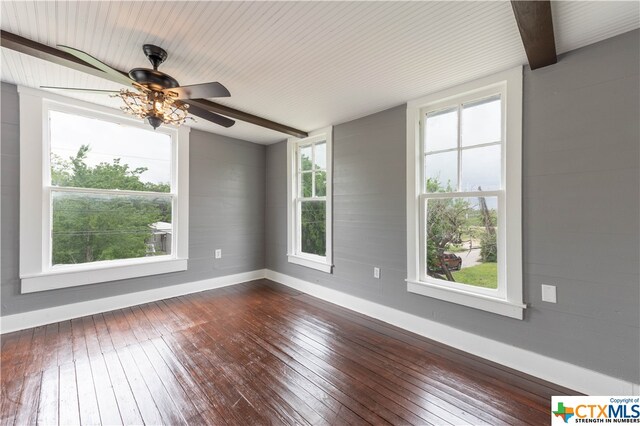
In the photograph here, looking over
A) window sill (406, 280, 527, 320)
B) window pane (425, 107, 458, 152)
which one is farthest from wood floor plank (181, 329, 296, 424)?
window pane (425, 107, 458, 152)

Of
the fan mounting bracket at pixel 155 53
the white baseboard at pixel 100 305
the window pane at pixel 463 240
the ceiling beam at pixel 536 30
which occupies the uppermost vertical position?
the fan mounting bracket at pixel 155 53

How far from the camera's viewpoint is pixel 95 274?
3.12 metres

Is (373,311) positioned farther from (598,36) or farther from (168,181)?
(168,181)

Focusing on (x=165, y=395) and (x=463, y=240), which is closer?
(x=165, y=395)

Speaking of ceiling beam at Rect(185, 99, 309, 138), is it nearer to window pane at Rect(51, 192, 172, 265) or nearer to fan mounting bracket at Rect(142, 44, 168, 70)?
fan mounting bracket at Rect(142, 44, 168, 70)

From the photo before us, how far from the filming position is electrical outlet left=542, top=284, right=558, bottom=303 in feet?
6.65

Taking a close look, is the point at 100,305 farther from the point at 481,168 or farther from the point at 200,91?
the point at 481,168

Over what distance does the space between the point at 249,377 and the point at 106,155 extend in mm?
3167

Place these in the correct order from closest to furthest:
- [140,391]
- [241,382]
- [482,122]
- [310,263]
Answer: [140,391]
[241,382]
[482,122]
[310,263]

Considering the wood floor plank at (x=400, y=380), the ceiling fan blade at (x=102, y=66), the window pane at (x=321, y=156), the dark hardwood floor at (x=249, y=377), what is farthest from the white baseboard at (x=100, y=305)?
the ceiling fan blade at (x=102, y=66)

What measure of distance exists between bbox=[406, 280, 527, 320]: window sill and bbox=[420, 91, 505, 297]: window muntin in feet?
0.33

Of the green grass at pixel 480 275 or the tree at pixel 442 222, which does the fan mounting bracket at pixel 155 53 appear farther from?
the green grass at pixel 480 275

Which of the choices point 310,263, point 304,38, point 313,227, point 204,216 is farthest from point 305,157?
point 304,38

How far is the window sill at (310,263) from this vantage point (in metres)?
3.79
